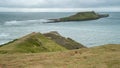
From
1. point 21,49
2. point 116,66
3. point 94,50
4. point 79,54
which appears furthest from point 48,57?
point 21,49

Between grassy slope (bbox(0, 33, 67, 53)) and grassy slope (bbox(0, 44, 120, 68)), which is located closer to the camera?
grassy slope (bbox(0, 44, 120, 68))

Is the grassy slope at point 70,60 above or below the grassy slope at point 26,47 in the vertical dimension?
above

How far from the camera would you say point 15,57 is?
26000 millimetres

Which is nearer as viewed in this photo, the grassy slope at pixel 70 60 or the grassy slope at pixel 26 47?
the grassy slope at pixel 70 60

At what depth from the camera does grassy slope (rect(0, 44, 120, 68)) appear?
21.9m

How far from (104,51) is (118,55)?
269cm

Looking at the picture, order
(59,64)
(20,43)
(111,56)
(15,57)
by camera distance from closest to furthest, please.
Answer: (59,64), (111,56), (15,57), (20,43)

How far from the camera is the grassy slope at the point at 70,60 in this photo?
863 inches

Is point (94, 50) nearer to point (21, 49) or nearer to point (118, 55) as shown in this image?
point (118, 55)

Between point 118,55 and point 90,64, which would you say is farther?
point 118,55

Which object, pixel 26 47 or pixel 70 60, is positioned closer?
pixel 70 60

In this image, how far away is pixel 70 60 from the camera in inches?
931

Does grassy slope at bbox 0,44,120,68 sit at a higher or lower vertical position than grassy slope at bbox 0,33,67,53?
higher

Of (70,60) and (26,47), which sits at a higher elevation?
(70,60)
